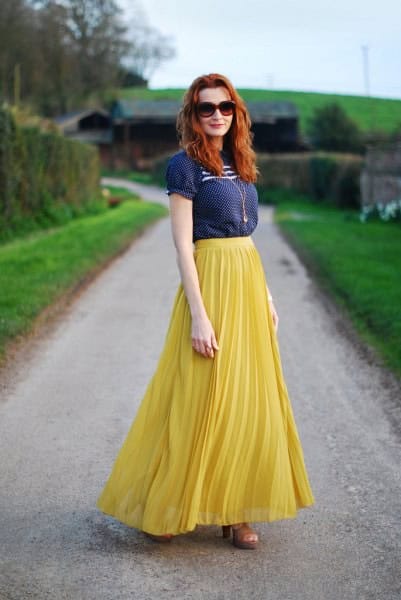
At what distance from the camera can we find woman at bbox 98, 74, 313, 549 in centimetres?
398

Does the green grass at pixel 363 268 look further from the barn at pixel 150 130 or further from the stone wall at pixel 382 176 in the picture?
the barn at pixel 150 130

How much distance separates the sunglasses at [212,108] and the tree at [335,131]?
5020cm

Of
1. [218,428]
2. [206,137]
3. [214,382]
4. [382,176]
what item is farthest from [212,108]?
[382,176]

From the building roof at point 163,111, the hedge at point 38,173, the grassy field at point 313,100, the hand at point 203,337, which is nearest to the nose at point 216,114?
the hand at point 203,337

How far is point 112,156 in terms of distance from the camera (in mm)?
70625

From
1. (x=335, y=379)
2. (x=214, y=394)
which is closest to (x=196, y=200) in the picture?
(x=214, y=394)

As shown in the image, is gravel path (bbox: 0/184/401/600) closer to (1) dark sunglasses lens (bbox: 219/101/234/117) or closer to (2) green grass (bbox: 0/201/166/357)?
(2) green grass (bbox: 0/201/166/357)

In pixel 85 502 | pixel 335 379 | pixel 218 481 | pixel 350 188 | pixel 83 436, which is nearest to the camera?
pixel 218 481

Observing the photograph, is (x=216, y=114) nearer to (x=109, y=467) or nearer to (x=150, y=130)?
(x=109, y=467)

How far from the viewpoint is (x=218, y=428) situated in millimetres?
4000

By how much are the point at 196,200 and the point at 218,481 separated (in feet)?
3.77

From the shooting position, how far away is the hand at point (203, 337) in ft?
13.2

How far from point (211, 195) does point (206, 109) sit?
352 millimetres

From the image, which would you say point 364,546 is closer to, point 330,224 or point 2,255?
point 2,255
